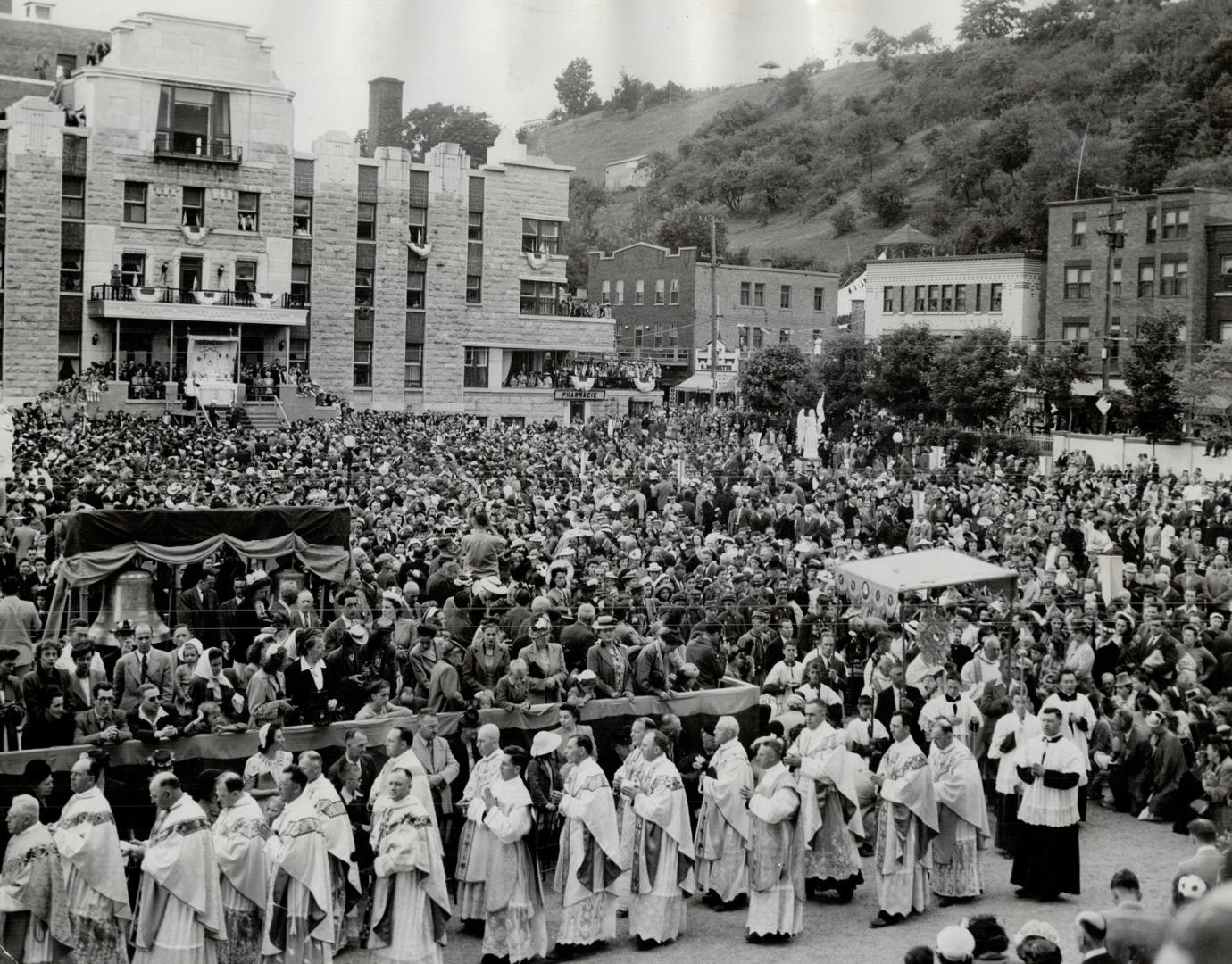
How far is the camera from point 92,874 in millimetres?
8820

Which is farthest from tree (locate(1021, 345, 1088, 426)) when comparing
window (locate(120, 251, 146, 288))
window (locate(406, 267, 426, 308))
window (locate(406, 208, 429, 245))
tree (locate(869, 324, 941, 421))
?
window (locate(120, 251, 146, 288))

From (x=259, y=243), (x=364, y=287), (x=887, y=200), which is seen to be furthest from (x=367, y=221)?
(x=887, y=200)

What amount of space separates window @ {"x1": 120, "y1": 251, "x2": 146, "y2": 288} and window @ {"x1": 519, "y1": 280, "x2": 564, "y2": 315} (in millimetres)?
15391

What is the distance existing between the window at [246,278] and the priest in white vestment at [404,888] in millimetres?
44364

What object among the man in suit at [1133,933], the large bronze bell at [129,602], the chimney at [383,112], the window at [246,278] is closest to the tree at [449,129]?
the chimney at [383,112]

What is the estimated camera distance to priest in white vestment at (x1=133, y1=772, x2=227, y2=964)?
8828 mm

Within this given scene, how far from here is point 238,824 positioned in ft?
30.2

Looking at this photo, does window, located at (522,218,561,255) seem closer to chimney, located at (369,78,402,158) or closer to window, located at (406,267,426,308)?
window, located at (406,267,426,308)

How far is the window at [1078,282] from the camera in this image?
59.7 meters

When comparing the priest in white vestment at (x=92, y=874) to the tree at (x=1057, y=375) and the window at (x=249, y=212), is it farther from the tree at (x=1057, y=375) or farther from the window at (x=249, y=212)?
the window at (x=249, y=212)

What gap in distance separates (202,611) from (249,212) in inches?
1553

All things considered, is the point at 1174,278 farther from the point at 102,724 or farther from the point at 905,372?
the point at 102,724

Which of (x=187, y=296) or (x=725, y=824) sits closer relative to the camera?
(x=725, y=824)

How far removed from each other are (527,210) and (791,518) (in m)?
36.3
